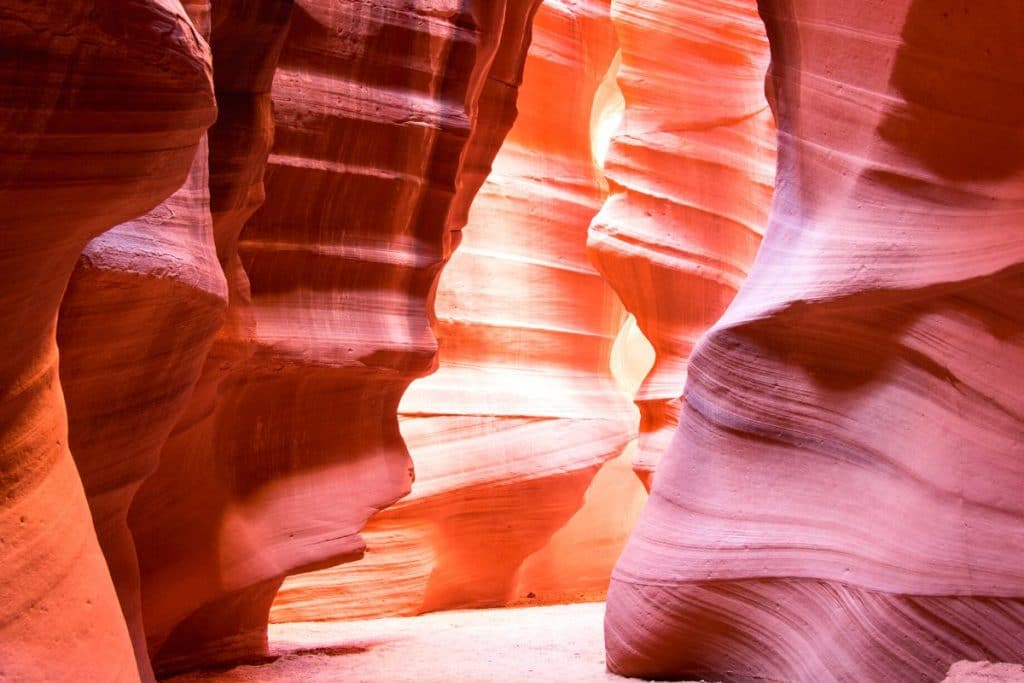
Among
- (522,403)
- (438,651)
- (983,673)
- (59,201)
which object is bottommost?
(522,403)

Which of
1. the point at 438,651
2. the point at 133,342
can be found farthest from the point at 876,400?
the point at 438,651

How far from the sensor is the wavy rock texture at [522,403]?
21.2ft

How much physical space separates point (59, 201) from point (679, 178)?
20.1ft

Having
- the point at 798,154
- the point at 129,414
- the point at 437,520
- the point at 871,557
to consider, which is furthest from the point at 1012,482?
the point at 437,520

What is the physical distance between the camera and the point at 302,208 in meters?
4.36

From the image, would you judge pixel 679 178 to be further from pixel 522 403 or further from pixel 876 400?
pixel 876 400

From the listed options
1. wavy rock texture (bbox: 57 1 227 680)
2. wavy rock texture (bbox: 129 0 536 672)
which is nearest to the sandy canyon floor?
wavy rock texture (bbox: 129 0 536 672)

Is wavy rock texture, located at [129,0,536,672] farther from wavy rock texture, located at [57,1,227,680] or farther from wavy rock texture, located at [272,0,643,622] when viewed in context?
wavy rock texture, located at [272,0,643,622]

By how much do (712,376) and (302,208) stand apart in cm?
169

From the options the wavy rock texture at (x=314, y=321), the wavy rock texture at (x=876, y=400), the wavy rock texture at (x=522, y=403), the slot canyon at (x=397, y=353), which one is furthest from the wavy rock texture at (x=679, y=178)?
the wavy rock texture at (x=876, y=400)

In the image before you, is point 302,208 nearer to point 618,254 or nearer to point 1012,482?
point 1012,482

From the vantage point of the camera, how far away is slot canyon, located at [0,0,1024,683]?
1.81 meters

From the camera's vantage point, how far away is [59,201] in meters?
1.74

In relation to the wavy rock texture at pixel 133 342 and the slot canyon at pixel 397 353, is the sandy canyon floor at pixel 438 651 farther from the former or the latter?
the wavy rock texture at pixel 133 342
